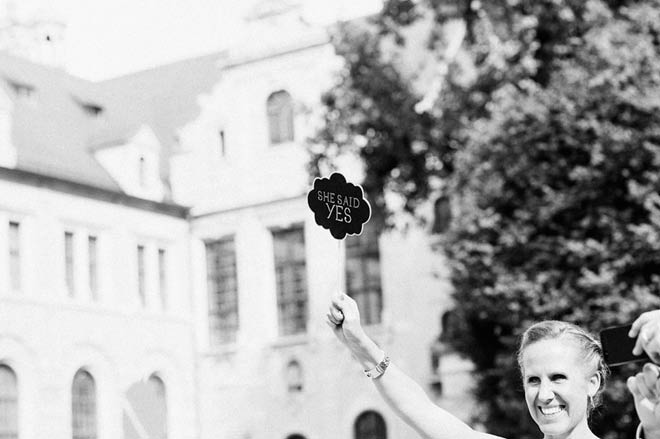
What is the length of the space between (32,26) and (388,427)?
13599mm

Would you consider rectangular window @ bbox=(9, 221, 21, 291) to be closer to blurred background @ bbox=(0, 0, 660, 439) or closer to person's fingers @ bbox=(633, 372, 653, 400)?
blurred background @ bbox=(0, 0, 660, 439)

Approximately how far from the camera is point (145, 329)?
2958 cm

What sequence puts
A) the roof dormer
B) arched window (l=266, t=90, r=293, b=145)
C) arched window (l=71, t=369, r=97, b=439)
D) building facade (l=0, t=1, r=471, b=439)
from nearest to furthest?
building facade (l=0, t=1, r=471, b=439)
arched window (l=71, t=369, r=97, b=439)
arched window (l=266, t=90, r=293, b=145)
the roof dormer

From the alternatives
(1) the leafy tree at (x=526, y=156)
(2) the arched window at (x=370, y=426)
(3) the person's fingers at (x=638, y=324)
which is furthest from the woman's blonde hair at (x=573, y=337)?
(2) the arched window at (x=370, y=426)

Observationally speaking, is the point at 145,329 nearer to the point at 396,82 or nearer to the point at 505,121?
the point at 396,82

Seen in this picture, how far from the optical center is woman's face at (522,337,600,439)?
2.82 meters

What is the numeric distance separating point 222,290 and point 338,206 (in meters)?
27.9

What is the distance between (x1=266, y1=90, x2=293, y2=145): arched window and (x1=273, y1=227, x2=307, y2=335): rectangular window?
2.16m

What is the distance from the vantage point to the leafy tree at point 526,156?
52.4 feet

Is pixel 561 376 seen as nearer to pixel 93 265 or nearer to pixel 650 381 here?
pixel 650 381

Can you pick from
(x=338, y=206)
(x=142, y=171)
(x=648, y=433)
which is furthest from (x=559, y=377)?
(x=142, y=171)

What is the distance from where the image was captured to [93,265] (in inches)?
1149

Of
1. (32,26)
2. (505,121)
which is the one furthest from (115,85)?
(505,121)

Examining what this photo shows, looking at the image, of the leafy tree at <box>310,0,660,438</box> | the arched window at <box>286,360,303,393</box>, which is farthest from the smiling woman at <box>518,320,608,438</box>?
the arched window at <box>286,360,303,393</box>
